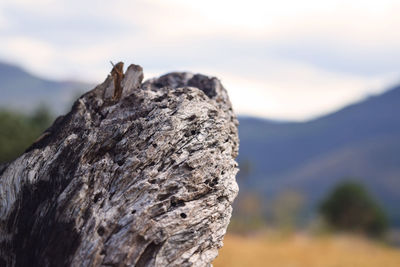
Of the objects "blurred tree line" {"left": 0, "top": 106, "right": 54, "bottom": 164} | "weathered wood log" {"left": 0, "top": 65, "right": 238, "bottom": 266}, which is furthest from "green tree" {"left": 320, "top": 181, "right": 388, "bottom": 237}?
"weathered wood log" {"left": 0, "top": 65, "right": 238, "bottom": 266}

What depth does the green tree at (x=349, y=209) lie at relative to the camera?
3644cm

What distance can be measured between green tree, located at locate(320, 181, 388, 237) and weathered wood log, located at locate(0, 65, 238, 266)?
33.6m

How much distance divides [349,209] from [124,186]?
35.3 metres

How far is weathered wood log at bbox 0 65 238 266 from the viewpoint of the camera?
361 centimetres

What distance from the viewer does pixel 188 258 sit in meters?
3.76

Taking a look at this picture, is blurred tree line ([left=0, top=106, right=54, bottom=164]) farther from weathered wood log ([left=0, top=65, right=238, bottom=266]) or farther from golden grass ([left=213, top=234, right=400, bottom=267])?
weathered wood log ([left=0, top=65, right=238, bottom=266])

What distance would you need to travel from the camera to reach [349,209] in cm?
3656

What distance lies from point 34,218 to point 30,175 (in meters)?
0.44

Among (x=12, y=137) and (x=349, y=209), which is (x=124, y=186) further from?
(x=349, y=209)

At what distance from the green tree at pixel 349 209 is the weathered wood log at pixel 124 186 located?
1324 inches

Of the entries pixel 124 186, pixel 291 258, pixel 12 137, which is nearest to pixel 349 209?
pixel 291 258

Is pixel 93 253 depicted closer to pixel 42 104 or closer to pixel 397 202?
pixel 42 104

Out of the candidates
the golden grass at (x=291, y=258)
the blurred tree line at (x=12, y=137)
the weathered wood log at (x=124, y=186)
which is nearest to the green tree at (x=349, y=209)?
the golden grass at (x=291, y=258)

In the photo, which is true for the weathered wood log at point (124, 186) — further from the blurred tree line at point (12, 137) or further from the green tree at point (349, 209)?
the green tree at point (349, 209)
